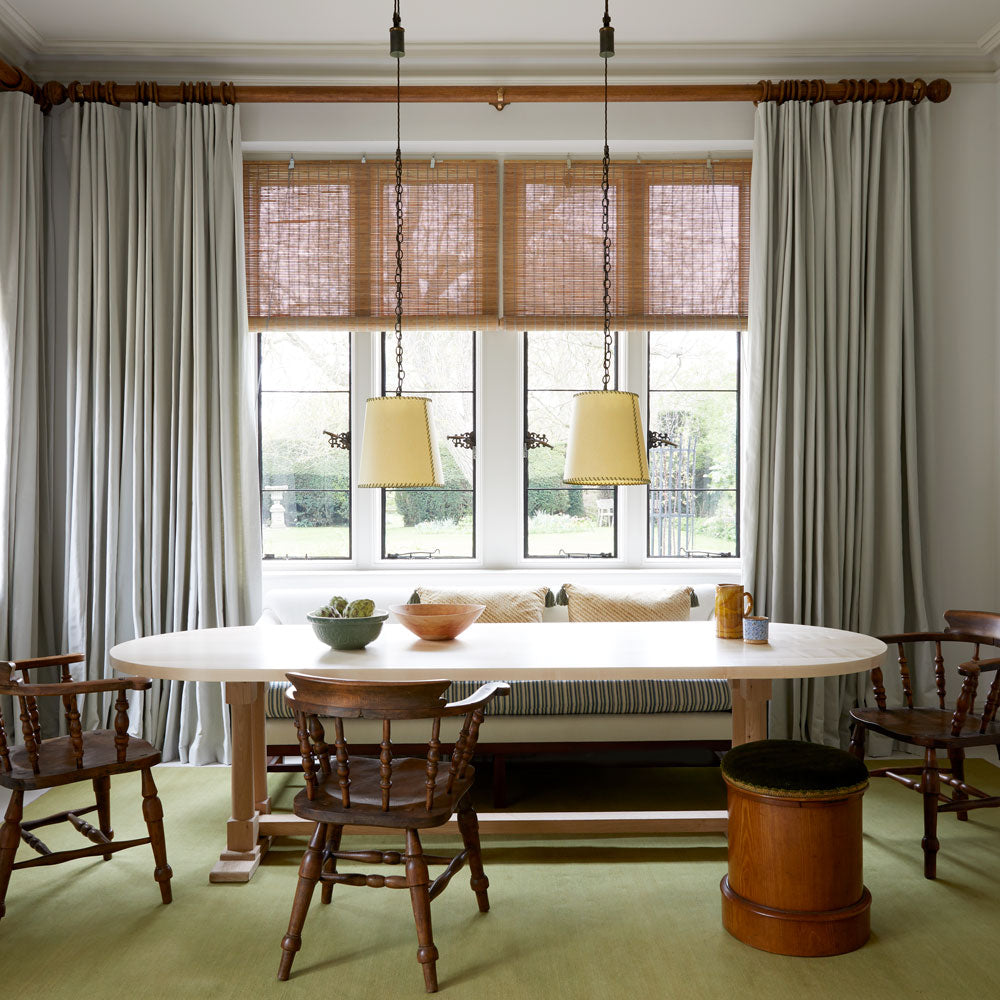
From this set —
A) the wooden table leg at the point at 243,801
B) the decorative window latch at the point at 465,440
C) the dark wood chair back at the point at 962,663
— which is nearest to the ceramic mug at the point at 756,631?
the dark wood chair back at the point at 962,663

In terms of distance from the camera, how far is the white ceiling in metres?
3.69

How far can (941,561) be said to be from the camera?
13.6ft

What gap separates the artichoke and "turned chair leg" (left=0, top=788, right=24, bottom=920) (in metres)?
1.01

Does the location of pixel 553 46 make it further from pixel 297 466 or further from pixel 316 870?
pixel 316 870

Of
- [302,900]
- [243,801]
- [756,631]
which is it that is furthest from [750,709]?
[243,801]

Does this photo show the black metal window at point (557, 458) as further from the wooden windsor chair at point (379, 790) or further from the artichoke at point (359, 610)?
the wooden windsor chair at point (379, 790)

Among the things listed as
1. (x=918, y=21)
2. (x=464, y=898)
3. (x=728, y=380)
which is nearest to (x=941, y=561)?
(x=728, y=380)

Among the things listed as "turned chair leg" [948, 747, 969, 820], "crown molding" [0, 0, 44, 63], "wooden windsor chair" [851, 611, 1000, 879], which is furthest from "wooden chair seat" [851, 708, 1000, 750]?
"crown molding" [0, 0, 44, 63]

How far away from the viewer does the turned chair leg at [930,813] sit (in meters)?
→ 2.79

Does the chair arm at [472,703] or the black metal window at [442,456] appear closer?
the chair arm at [472,703]

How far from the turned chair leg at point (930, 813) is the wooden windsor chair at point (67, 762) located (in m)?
2.29

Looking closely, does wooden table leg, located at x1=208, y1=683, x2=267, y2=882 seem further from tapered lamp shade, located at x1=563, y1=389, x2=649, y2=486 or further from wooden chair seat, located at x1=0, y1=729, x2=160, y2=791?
tapered lamp shade, located at x1=563, y1=389, x2=649, y2=486

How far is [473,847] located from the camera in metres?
2.58

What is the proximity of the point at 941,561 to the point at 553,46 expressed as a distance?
114 inches
